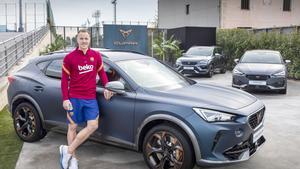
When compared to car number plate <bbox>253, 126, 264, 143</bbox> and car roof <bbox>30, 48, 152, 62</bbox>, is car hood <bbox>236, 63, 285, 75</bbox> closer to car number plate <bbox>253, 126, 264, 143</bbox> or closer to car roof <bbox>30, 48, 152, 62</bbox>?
car roof <bbox>30, 48, 152, 62</bbox>

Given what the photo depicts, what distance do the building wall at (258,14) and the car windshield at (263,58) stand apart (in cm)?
1984

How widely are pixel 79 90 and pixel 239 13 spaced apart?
31532mm

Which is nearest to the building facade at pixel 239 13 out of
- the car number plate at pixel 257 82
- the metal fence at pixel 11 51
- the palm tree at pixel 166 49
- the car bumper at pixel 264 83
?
the palm tree at pixel 166 49

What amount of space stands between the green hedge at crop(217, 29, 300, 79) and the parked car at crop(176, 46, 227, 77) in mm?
2573

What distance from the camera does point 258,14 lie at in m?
35.5

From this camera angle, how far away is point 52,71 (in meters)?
6.26

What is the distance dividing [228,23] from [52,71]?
29195 millimetres

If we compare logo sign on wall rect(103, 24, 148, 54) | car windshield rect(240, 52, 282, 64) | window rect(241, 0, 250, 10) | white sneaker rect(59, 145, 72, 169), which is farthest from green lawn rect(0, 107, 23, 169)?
window rect(241, 0, 250, 10)

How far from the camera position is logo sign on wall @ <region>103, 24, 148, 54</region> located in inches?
843

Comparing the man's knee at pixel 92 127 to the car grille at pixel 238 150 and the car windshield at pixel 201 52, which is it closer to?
the car grille at pixel 238 150

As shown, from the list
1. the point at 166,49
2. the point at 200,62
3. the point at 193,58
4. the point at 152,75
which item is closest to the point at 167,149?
the point at 152,75

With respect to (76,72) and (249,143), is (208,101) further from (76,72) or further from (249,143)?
(76,72)

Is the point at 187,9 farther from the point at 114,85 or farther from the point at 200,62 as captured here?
the point at 114,85

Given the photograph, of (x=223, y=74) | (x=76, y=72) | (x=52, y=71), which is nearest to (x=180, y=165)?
(x=76, y=72)
